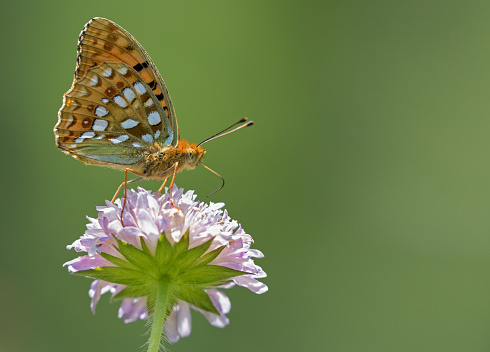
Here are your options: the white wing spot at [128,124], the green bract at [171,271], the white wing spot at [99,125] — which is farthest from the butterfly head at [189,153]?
the green bract at [171,271]

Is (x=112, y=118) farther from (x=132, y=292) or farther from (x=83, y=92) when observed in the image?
(x=132, y=292)

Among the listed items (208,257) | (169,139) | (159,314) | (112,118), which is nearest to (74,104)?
(112,118)

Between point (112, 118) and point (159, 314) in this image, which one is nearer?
point (159, 314)

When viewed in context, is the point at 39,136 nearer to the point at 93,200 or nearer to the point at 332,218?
the point at 93,200

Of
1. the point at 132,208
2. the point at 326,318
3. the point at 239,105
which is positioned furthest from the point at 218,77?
the point at 132,208

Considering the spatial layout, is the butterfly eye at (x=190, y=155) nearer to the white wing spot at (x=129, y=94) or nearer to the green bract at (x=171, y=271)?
the white wing spot at (x=129, y=94)

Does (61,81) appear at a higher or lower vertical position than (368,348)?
higher

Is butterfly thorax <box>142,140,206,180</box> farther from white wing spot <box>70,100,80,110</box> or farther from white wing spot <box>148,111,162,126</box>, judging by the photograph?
white wing spot <box>70,100,80,110</box>

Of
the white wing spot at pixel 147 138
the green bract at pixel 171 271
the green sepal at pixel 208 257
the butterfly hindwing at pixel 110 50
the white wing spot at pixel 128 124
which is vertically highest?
the butterfly hindwing at pixel 110 50
